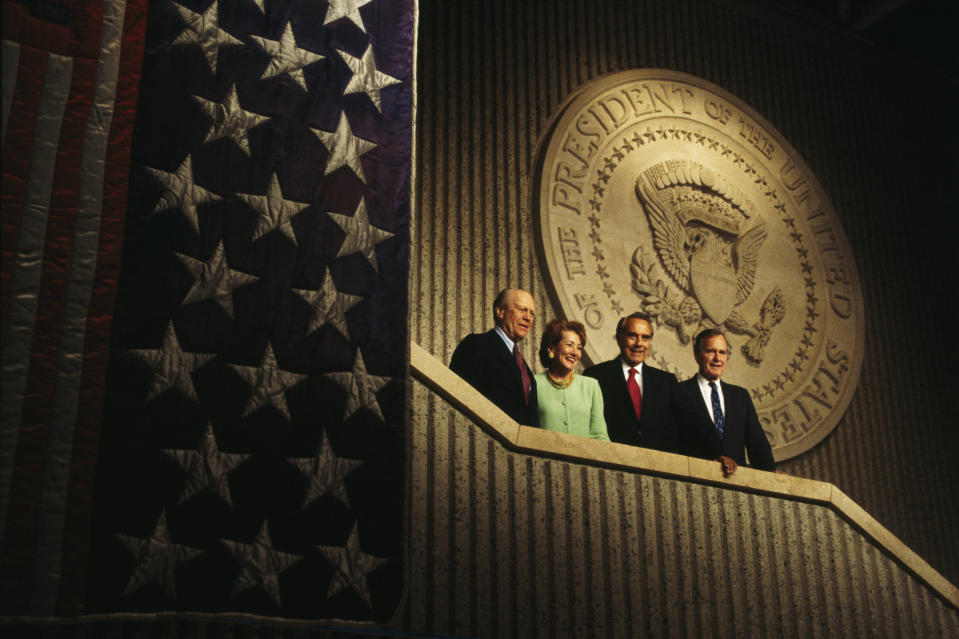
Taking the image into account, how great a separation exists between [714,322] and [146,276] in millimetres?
4018

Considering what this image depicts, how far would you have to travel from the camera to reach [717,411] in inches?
177

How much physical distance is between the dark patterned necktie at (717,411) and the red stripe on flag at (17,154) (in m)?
3.00

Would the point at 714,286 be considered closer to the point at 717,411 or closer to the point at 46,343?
the point at 717,411

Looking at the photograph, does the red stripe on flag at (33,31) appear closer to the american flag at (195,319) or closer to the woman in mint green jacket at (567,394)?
the american flag at (195,319)

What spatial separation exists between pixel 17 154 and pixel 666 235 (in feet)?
13.5

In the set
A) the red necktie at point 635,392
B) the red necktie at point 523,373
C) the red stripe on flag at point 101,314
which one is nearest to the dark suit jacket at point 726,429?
the red necktie at point 635,392

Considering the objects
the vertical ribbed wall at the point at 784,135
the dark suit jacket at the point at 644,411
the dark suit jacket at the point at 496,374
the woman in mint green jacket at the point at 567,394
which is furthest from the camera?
the dark suit jacket at the point at 644,411

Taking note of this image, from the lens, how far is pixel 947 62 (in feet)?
26.2

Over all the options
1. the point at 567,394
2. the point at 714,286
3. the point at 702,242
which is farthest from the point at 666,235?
the point at 567,394

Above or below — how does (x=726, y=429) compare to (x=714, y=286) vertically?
below

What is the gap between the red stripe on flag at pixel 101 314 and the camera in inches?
105

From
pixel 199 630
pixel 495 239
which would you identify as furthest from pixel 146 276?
pixel 495 239

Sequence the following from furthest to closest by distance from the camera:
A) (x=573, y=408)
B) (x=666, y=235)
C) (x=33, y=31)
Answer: (x=666, y=235)
(x=573, y=408)
(x=33, y=31)

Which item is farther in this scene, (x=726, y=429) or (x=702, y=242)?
(x=702, y=242)
